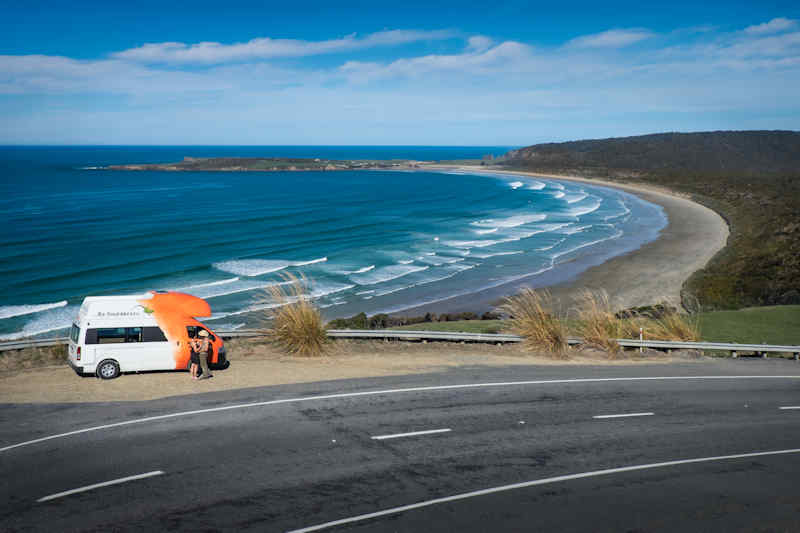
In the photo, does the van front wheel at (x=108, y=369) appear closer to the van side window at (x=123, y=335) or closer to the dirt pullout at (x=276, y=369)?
the dirt pullout at (x=276, y=369)

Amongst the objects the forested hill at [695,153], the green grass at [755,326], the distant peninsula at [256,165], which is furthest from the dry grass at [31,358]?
the forested hill at [695,153]

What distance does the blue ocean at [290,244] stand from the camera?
112 feet

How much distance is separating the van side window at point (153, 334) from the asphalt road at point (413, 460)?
6.86ft

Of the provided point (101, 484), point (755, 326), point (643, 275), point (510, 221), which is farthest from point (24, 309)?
point (510, 221)

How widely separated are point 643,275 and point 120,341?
34.3 meters

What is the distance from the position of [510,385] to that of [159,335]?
340 inches

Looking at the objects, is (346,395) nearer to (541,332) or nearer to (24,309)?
(541,332)

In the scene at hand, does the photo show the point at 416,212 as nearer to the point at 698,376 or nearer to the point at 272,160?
the point at 698,376

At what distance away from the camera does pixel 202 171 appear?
14662cm

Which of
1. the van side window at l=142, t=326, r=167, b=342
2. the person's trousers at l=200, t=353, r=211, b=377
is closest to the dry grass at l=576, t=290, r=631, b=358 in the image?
the person's trousers at l=200, t=353, r=211, b=377

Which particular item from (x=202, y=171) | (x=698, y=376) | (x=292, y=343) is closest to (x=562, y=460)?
(x=698, y=376)

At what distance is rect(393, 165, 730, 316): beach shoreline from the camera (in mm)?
33156

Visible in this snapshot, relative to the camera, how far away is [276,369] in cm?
1560

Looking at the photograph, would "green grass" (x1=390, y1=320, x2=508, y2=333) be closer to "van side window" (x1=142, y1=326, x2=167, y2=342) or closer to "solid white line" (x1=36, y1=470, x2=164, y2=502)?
"van side window" (x1=142, y1=326, x2=167, y2=342)
